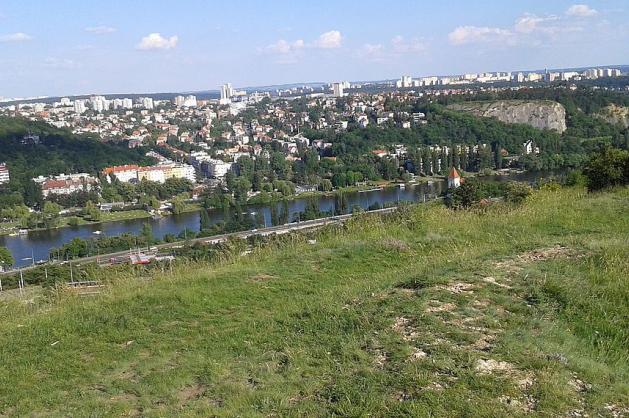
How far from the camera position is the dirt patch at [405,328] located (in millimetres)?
3396

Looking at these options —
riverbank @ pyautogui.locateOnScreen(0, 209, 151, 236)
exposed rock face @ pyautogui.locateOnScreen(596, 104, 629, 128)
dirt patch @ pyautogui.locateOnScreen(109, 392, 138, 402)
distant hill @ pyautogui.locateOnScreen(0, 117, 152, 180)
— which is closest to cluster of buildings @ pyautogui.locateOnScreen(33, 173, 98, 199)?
distant hill @ pyautogui.locateOnScreen(0, 117, 152, 180)

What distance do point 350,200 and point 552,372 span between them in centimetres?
4556

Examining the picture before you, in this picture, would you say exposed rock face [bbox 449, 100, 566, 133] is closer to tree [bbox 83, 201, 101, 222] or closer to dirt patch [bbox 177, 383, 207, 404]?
tree [bbox 83, 201, 101, 222]

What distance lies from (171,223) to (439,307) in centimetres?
4264

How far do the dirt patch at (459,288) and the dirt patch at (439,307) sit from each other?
0.68 feet

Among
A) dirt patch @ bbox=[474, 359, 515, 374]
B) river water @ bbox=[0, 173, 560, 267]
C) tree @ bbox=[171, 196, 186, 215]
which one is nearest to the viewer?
dirt patch @ bbox=[474, 359, 515, 374]

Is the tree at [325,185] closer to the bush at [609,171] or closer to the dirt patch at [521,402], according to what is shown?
the bush at [609,171]

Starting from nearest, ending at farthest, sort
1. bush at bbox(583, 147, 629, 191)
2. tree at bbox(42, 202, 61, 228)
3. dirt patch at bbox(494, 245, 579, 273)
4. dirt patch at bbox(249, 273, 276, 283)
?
dirt patch at bbox(494, 245, 579, 273) < dirt patch at bbox(249, 273, 276, 283) < bush at bbox(583, 147, 629, 191) < tree at bbox(42, 202, 61, 228)

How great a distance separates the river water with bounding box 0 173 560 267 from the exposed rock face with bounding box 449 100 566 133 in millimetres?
24809

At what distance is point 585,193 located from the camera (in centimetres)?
892

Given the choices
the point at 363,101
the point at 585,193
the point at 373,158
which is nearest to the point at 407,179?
the point at 373,158

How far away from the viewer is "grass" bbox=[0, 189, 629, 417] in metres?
2.79

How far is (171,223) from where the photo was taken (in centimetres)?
4481

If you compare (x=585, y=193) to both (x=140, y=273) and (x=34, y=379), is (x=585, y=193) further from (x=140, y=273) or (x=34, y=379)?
(x=34, y=379)
